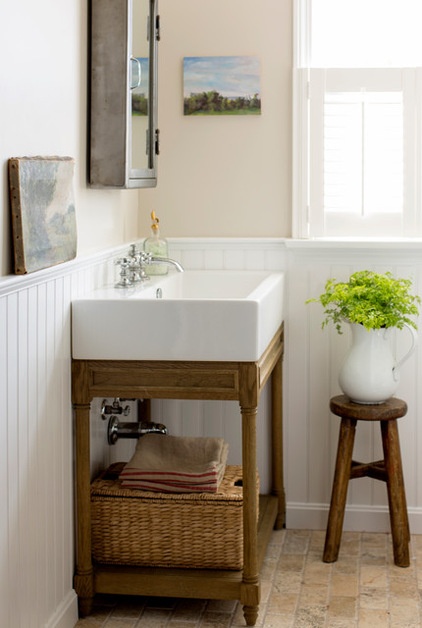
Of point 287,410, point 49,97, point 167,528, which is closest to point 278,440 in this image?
point 287,410

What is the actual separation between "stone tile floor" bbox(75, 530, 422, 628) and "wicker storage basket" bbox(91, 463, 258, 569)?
0.52 ft

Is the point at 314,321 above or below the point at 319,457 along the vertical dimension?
above

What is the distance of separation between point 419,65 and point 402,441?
4.66 feet

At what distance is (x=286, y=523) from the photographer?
13.1ft

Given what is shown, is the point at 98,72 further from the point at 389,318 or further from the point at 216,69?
the point at 389,318

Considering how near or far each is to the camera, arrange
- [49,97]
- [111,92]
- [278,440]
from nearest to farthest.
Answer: [49,97], [111,92], [278,440]

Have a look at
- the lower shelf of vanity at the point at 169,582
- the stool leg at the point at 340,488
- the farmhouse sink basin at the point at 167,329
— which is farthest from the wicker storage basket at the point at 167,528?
the stool leg at the point at 340,488

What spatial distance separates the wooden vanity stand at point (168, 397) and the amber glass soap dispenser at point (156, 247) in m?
0.78

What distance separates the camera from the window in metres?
3.86

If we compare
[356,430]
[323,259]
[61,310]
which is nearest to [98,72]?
[61,310]

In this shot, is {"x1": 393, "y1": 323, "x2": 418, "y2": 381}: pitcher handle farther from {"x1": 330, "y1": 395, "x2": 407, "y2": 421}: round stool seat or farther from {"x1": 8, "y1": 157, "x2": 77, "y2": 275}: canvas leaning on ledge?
{"x1": 8, "y1": 157, "x2": 77, "y2": 275}: canvas leaning on ledge

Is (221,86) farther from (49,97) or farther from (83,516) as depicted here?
(83,516)

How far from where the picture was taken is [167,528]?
307 centimetres

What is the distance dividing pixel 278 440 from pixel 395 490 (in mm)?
537
